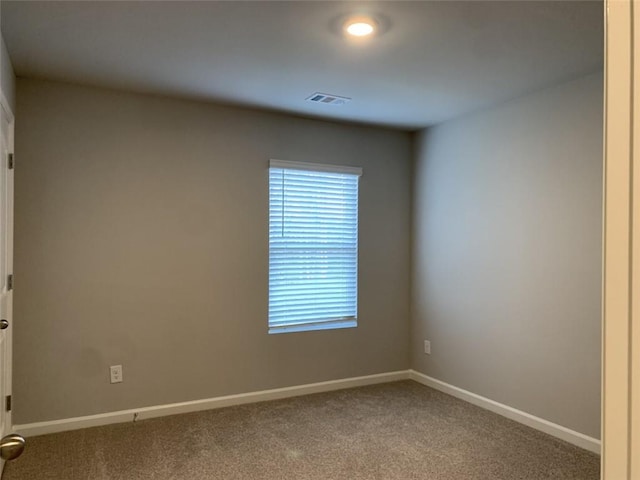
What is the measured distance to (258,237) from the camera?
3.98 meters

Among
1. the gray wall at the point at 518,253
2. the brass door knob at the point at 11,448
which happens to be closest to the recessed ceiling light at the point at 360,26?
the gray wall at the point at 518,253

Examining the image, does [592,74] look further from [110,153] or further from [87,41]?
[110,153]

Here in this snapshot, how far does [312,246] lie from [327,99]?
130 centimetres

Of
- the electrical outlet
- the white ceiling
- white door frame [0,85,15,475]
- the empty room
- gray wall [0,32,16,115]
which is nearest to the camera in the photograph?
the white ceiling

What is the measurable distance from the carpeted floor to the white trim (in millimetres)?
1999

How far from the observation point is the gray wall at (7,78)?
8.42 ft

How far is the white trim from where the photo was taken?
159 inches

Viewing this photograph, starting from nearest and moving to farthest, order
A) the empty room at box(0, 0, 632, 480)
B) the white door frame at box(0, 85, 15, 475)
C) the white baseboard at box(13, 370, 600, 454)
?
the empty room at box(0, 0, 632, 480) < the white door frame at box(0, 85, 15, 475) < the white baseboard at box(13, 370, 600, 454)

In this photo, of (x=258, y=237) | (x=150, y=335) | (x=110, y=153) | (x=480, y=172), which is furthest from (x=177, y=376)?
(x=480, y=172)

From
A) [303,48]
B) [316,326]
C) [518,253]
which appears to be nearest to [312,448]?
[316,326]

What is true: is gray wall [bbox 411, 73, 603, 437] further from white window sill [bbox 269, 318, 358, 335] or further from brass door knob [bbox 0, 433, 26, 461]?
brass door knob [bbox 0, 433, 26, 461]

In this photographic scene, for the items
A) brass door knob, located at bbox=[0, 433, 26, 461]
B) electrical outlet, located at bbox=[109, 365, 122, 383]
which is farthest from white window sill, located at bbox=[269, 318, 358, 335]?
brass door knob, located at bbox=[0, 433, 26, 461]

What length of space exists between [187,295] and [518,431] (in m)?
2.62

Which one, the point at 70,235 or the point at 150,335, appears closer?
the point at 70,235
